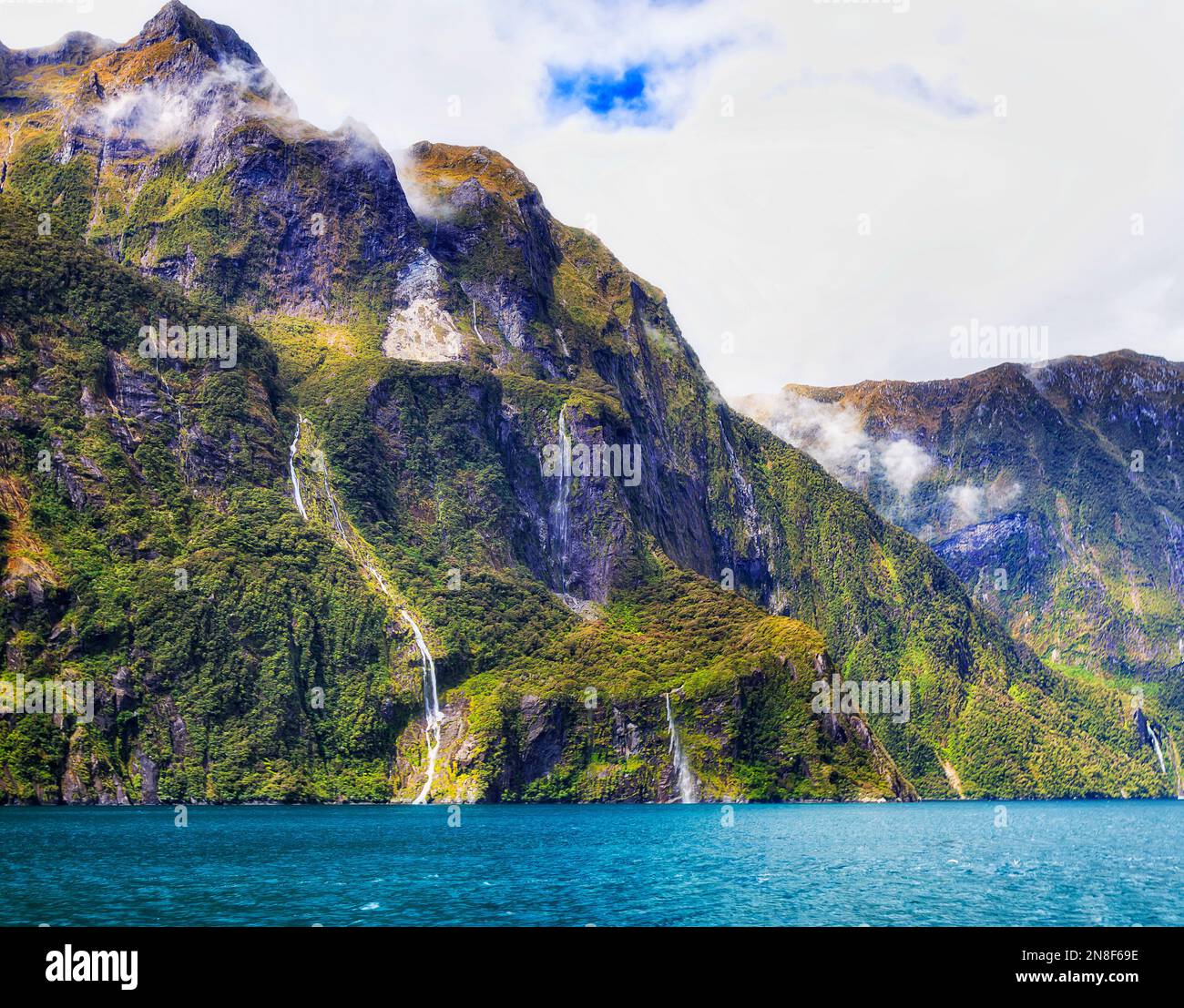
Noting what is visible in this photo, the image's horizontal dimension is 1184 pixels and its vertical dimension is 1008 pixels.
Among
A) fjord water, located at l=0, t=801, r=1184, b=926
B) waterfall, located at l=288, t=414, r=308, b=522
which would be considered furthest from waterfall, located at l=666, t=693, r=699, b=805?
waterfall, located at l=288, t=414, r=308, b=522

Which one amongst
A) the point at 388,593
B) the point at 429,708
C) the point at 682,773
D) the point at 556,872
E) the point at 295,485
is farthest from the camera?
the point at 295,485

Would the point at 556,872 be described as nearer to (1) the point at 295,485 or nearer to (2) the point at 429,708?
(2) the point at 429,708

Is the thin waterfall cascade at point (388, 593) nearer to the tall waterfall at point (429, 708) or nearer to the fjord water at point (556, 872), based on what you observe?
the tall waterfall at point (429, 708)

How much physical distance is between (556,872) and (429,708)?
101 m

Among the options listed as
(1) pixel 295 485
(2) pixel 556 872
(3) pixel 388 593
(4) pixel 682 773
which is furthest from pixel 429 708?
(2) pixel 556 872

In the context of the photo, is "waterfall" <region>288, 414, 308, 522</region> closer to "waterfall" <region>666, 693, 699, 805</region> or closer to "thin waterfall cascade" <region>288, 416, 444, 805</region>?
"thin waterfall cascade" <region>288, 416, 444, 805</region>

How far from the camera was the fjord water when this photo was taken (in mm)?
56656

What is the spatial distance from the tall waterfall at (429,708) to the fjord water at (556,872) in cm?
3748

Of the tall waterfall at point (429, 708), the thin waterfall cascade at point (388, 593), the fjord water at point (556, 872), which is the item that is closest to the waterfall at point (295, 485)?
the thin waterfall cascade at point (388, 593)

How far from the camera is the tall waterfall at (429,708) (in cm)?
16275

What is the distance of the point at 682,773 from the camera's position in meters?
173

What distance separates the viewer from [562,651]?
188 meters

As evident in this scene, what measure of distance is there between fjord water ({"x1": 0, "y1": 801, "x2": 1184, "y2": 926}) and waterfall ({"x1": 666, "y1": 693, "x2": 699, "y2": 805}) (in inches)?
1860
